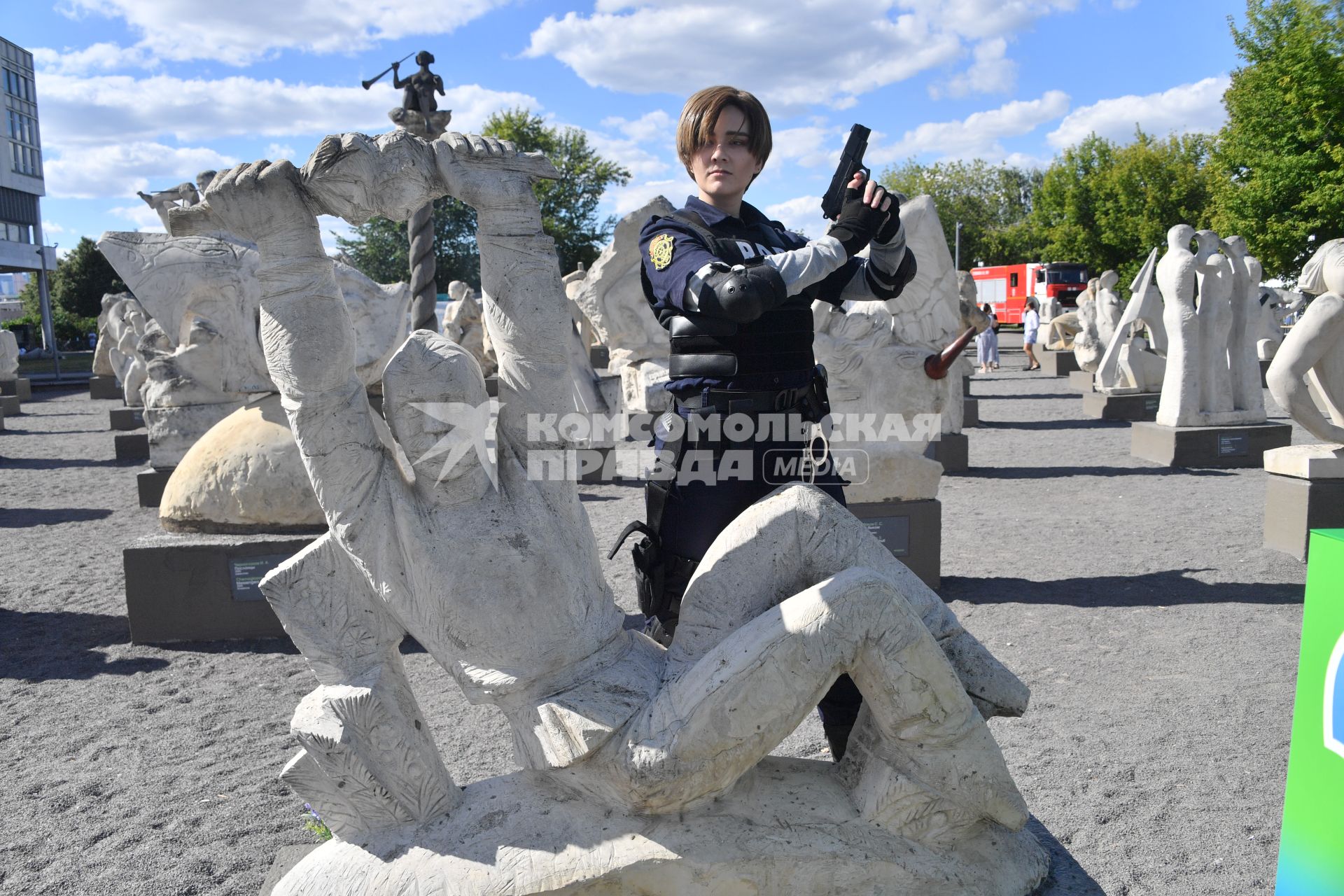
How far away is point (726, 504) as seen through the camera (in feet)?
8.07

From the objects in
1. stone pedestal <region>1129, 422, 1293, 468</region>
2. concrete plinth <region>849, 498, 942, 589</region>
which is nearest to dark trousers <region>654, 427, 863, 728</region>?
concrete plinth <region>849, 498, 942, 589</region>

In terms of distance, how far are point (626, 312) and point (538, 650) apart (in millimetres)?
10040

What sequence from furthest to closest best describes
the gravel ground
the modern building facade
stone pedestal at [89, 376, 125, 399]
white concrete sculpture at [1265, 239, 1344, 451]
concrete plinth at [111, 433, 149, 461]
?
the modern building facade < stone pedestal at [89, 376, 125, 399] < concrete plinth at [111, 433, 149, 461] < white concrete sculpture at [1265, 239, 1344, 451] < the gravel ground

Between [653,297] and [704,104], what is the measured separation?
0.48 metres

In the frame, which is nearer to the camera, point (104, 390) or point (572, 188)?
point (104, 390)

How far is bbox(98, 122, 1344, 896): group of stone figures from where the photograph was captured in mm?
1972

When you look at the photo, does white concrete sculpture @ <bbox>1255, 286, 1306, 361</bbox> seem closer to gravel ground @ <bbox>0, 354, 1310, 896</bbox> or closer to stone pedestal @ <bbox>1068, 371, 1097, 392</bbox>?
stone pedestal @ <bbox>1068, 371, 1097, 392</bbox>

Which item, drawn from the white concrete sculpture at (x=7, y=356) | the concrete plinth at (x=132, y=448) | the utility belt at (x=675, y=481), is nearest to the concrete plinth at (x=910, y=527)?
the utility belt at (x=675, y=481)

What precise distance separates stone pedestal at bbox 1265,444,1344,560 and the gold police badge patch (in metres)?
5.35

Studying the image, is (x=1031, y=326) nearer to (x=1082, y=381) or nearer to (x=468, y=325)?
(x=1082, y=381)

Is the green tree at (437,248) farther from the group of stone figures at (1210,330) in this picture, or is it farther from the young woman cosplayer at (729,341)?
the young woman cosplayer at (729,341)

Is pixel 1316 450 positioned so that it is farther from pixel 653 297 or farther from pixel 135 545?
pixel 135 545

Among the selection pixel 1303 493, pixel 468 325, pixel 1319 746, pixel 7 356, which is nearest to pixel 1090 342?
pixel 468 325

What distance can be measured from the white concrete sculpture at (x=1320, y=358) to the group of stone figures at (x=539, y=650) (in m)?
5.05
